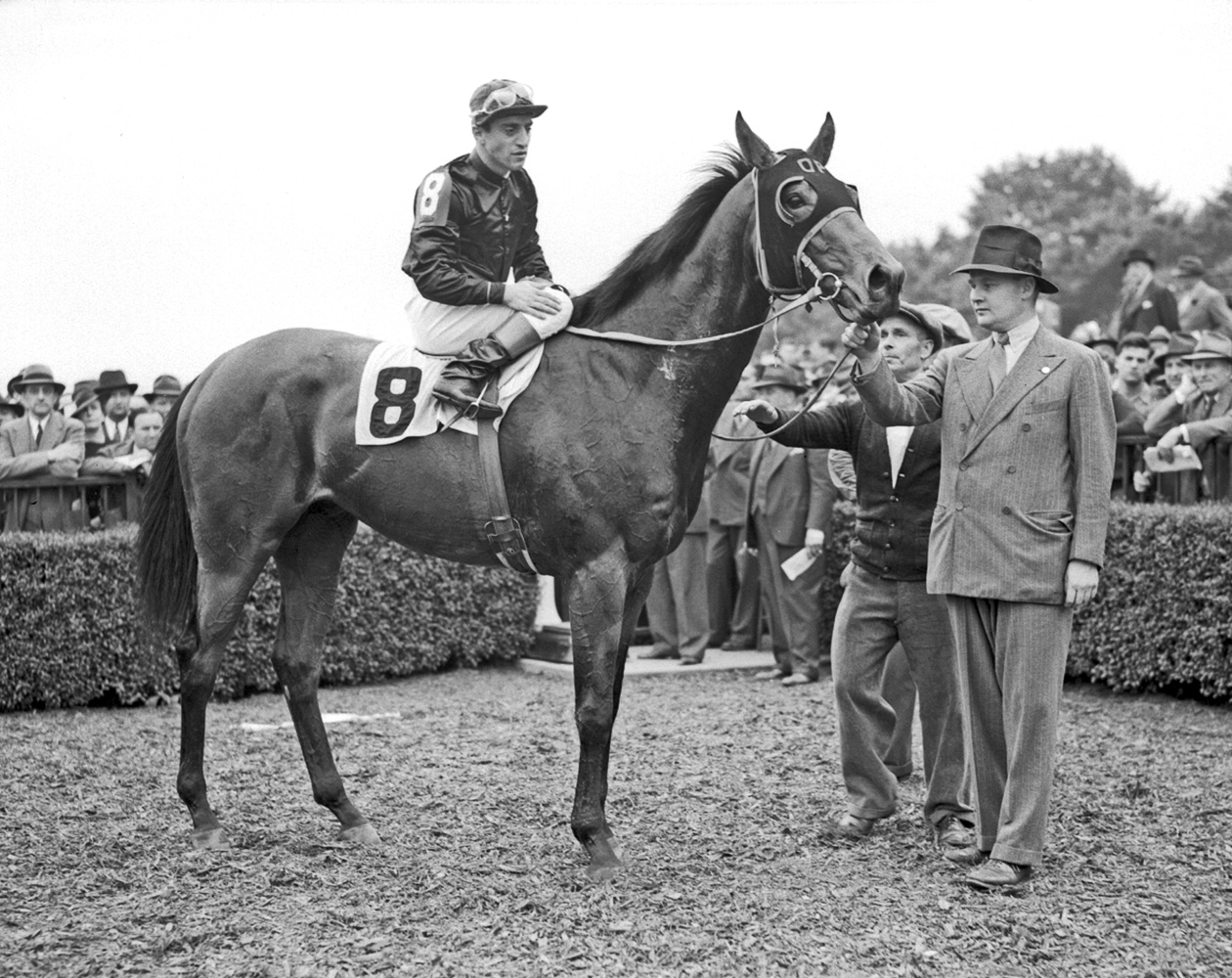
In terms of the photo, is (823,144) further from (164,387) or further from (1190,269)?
(1190,269)

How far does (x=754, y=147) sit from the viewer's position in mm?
4207

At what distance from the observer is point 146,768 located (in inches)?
249

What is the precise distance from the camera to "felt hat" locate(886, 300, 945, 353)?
5.10m

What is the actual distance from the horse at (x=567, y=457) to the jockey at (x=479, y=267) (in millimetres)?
139

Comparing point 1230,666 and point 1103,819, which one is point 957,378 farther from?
point 1230,666

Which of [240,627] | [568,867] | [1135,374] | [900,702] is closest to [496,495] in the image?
[568,867]

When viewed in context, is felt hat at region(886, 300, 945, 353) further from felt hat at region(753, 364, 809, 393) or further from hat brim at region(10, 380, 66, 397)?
hat brim at region(10, 380, 66, 397)

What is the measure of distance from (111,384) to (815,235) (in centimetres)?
803

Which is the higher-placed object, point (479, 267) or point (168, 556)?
point (479, 267)

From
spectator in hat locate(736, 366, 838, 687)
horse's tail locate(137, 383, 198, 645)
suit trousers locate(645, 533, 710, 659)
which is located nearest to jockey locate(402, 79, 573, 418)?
horse's tail locate(137, 383, 198, 645)

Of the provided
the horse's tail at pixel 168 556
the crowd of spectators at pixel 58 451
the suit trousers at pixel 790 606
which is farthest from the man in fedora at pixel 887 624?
the crowd of spectators at pixel 58 451

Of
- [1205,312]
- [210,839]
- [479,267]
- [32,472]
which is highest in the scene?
[1205,312]

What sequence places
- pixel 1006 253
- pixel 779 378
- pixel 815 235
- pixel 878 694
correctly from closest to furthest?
pixel 815 235
pixel 1006 253
pixel 878 694
pixel 779 378

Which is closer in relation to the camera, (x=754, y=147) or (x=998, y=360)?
(x=754, y=147)
